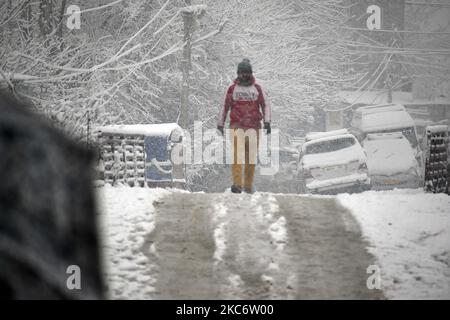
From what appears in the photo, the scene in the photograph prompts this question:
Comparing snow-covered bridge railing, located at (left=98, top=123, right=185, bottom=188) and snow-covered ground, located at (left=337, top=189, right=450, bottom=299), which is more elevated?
snow-covered bridge railing, located at (left=98, top=123, right=185, bottom=188)

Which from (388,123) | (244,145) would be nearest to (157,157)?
(244,145)

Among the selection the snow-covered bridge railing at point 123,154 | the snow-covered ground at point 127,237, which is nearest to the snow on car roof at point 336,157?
the snow-covered bridge railing at point 123,154

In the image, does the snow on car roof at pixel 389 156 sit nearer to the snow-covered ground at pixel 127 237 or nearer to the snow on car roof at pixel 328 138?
the snow on car roof at pixel 328 138

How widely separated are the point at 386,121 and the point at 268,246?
1607cm

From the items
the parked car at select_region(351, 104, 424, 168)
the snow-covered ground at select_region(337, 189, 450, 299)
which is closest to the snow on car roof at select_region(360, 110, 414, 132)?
the parked car at select_region(351, 104, 424, 168)

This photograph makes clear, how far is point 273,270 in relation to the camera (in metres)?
6.50

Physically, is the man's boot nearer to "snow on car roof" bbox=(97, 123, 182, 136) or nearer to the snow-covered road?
the snow-covered road

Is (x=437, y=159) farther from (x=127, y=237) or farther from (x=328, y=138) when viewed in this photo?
(x=328, y=138)

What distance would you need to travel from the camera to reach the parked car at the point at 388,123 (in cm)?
2081

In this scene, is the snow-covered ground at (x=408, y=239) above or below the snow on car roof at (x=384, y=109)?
below

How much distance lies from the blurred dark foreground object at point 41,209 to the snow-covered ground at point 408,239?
4.93 meters

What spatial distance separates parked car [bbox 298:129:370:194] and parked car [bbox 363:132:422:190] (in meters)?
1.06

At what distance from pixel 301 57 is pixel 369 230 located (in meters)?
20.1

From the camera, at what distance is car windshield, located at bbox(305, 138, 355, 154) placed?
18.3 metres
